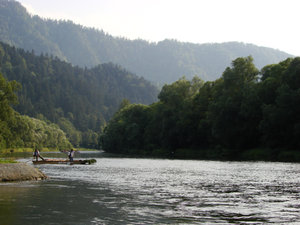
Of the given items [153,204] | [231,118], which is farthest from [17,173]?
[231,118]

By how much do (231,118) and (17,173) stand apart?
236 feet

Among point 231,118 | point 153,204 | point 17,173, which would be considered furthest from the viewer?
point 231,118

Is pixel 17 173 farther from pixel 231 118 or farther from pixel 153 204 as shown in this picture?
pixel 231 118

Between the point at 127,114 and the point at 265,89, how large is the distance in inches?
3765

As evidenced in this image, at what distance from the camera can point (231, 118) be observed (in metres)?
104

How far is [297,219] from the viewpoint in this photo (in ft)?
69.1

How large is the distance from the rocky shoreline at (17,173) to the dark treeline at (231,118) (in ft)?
175

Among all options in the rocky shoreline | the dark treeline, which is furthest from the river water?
the dark treeline

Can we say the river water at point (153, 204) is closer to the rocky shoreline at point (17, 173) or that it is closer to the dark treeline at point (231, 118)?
the rocky shoreline at point (17, 173)

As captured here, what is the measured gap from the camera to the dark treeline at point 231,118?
85062mm

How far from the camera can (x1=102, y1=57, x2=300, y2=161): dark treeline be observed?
3349 inches

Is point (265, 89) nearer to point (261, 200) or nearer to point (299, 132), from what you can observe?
point (299, 132)

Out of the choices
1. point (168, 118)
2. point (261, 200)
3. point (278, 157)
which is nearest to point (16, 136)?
point (168, 118)

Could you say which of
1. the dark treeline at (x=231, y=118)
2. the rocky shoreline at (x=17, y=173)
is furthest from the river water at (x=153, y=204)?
the dark treeline at (x=231, y=118)
